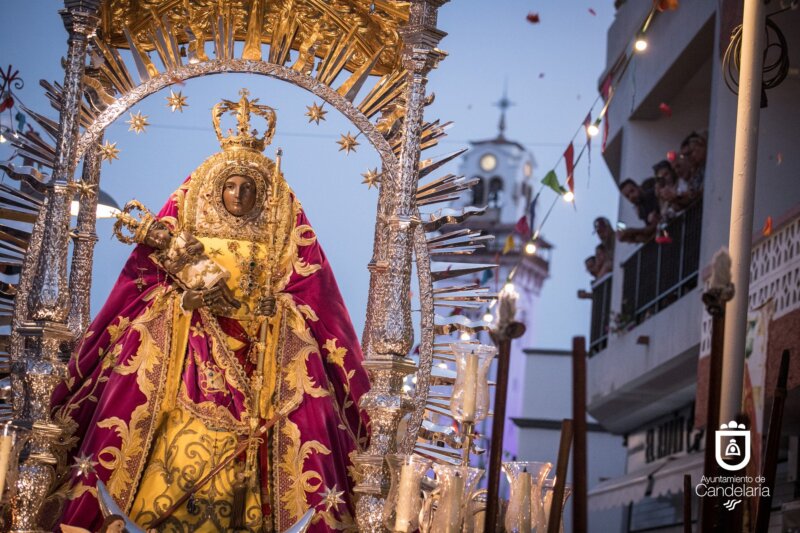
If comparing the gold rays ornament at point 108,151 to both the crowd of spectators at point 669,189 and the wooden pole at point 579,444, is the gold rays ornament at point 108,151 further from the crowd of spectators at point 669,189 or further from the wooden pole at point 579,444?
the crowd of spectators at point 669,189

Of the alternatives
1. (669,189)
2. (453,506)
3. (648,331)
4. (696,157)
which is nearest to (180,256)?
(453,506)

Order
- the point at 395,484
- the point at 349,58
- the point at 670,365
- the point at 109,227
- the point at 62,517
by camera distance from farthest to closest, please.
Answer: the point at 670,365
the point at 109,227
the point at 349,58
the point at 62,517
the point at 395,484

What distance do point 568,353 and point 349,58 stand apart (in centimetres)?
1626

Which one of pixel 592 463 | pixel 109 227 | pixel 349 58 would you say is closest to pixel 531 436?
pixel 592 463

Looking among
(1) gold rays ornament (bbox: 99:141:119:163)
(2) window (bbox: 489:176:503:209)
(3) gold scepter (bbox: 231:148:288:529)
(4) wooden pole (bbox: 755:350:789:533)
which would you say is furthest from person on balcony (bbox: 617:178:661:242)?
(2) window (bbox: 489:176:503:209)

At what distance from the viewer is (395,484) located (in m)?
4.81

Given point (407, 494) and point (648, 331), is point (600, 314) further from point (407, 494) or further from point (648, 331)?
point (407, 494)

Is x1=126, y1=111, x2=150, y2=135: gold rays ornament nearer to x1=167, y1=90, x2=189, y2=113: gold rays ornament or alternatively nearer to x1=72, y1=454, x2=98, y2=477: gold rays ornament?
x1=167, y1=90, x2=189, y2=113: gold rays ornament

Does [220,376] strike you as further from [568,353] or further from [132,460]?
[568,353]

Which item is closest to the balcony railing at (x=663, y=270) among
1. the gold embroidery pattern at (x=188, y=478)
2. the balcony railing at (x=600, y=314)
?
the balcony railing at (x=600, y=314)

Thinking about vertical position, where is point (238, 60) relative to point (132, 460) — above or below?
above

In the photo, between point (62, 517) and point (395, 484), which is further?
point (62, 517)

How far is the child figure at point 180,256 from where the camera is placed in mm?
5996

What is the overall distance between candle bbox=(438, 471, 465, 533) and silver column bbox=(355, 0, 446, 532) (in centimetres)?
135
